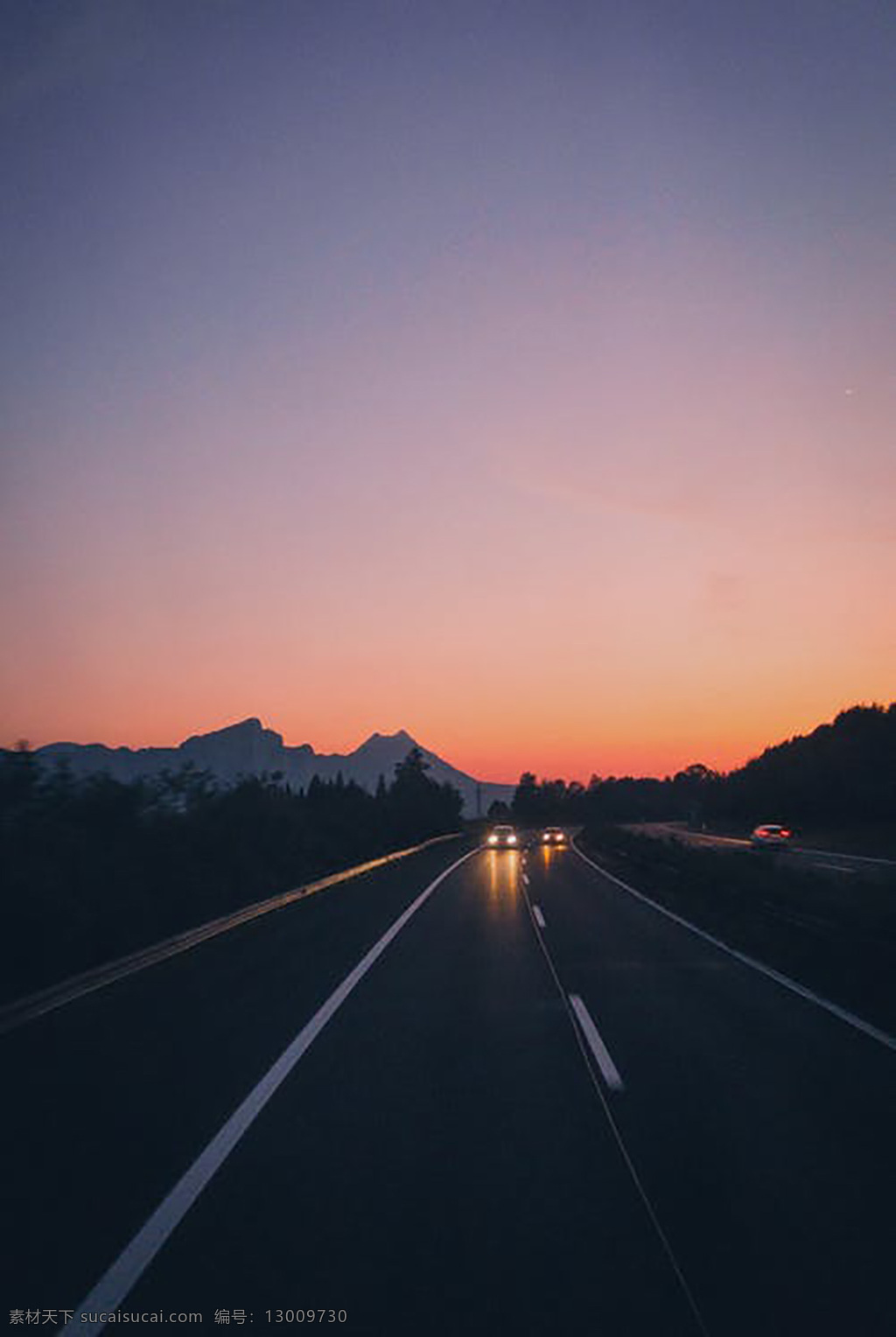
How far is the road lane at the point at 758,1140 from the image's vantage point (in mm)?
4621

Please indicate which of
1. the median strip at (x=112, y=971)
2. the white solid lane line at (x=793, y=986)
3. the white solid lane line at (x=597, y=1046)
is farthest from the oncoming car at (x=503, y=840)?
the white solid lane line at (x=597, y=1046)

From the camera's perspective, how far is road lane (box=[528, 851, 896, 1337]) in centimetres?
462

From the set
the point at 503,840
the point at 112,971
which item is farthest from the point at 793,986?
the point at 503,840

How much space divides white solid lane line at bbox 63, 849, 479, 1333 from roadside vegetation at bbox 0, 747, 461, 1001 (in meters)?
5.42

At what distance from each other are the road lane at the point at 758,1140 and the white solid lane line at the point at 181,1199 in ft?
8.27

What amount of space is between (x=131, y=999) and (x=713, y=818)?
390 ft

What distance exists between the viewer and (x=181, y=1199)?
18.4ft

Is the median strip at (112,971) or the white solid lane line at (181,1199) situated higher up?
the median strip at (112,971)

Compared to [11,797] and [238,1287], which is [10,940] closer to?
[11,797]

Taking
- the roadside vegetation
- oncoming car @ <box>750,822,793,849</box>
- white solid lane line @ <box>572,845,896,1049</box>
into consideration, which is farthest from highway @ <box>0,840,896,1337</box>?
oncoming car @ <box>750,822,793,849</box>

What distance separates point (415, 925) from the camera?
1980 cm

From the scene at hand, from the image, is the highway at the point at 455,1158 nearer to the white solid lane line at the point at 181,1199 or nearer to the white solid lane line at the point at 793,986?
the white solid lane line at the point at 181,1199

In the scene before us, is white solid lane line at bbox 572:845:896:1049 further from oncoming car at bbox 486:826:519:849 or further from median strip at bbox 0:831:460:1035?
oncoming car at bbox 486:826:519:849

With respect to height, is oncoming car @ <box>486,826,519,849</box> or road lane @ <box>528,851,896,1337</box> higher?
oncoming car @ <box>486,826,519,849</box>
